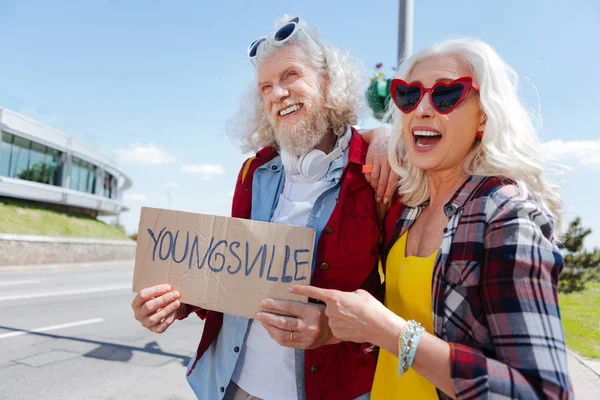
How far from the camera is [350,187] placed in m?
1.93

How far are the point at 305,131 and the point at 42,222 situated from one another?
27.9m

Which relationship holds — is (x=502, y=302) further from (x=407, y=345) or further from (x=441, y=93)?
(x=441, y=93)

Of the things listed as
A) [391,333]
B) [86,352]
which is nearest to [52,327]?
[86,352]

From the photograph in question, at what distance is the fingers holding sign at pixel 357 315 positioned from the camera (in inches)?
48.4

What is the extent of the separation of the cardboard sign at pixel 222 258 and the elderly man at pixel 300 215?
8 cm

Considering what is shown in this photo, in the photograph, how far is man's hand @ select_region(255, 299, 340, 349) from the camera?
156 cm

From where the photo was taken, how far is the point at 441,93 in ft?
4.85

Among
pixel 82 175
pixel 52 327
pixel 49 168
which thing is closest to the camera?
pixel 52 327

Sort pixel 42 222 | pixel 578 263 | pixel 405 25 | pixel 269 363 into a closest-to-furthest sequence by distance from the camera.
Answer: pixel 269 363, pixel 405 25, pixel 578 263, pixel 42 222

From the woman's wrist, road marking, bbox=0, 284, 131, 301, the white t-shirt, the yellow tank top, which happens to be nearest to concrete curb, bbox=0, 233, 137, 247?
road marking, bbox=0, 284, 131, 301

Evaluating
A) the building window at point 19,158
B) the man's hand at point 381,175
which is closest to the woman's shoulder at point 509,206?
the man's hand at point 381,175

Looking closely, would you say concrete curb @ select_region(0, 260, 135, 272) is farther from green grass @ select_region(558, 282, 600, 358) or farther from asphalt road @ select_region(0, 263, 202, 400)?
green grass @ select_region(558, 282, 600, 358)

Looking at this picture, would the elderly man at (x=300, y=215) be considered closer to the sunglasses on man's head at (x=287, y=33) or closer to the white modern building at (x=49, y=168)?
the sunglasses on man's head at (x=287, y=33)

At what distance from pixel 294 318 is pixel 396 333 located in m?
0.48
